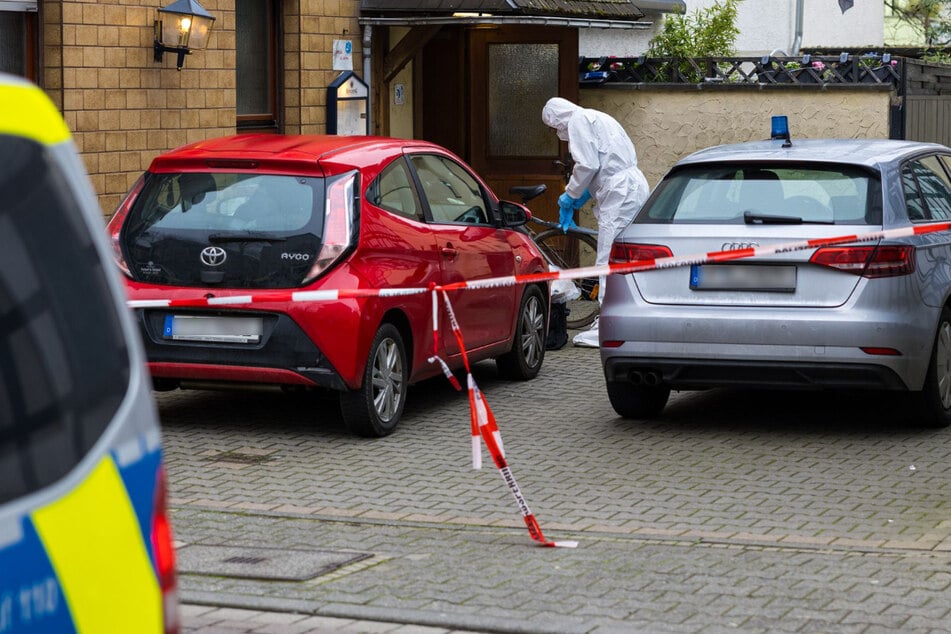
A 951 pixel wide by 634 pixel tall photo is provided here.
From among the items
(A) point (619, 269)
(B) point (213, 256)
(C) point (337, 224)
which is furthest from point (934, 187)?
(B) point (213, 256)

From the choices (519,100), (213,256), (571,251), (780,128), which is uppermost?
(519,100)

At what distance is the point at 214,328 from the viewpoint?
8711 mm

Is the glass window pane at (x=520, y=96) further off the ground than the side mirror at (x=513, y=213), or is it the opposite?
the glass window pane at (x=520, y=96)

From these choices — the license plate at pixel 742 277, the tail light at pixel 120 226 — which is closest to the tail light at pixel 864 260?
the license plate at pixel 742 277

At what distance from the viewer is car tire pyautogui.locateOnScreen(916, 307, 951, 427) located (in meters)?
8.81

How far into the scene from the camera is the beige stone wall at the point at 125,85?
39.1 ft

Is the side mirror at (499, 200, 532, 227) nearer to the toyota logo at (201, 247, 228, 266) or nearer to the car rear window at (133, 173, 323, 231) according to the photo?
the car rear window at (133, 173, 323, 231)

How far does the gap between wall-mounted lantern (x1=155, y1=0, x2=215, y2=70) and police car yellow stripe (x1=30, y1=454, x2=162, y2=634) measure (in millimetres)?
10384

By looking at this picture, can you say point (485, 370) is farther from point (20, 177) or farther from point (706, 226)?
point (20, 177)

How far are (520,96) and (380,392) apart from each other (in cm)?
846

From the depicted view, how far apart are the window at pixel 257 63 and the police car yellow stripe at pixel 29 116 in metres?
11.8

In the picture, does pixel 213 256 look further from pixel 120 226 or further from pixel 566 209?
pixel 566 209

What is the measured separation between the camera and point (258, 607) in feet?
18.9

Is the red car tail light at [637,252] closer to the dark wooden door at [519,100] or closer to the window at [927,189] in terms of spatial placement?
the window at [927,189]
